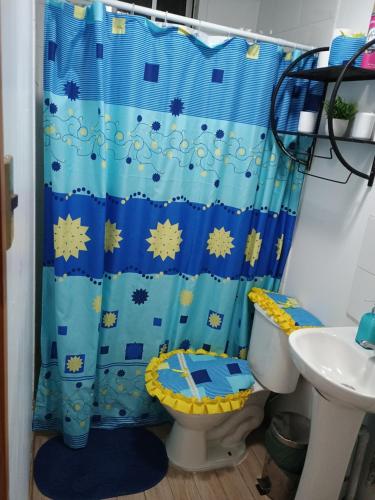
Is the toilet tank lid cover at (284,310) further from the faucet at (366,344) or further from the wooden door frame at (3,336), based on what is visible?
the wooden door frame at (3,336)

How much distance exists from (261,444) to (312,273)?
0.97 metres

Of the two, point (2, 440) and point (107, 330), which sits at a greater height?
point (2, 440)

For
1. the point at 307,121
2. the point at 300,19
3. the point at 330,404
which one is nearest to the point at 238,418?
the point at 330,404

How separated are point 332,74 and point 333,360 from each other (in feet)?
3.75

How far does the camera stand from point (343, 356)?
1459 millimetres

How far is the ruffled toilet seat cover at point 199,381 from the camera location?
66.6 inches

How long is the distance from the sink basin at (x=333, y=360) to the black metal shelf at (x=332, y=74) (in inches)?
37.7

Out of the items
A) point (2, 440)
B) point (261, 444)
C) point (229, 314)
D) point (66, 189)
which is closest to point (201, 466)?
point (261, 444)

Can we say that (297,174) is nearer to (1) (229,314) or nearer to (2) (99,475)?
(1) (229,314)

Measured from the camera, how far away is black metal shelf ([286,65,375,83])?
1.43 metres

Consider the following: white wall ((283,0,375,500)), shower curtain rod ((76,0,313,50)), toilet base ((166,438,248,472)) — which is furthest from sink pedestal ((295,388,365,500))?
shower curtain rod ((76,0,313,50))

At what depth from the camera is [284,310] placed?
6.10 feet

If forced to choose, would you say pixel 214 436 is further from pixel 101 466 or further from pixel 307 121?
pixel 307 121

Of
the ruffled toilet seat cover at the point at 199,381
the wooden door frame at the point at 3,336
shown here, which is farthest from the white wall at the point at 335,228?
the wooden door frame at the point at 3,336
